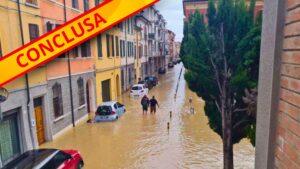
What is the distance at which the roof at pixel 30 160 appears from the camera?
739 centimetres

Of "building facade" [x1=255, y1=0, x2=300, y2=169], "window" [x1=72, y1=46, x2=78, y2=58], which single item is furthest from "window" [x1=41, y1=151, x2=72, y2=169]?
"window" [x1=72, y1=46, x2=78, y2=58]

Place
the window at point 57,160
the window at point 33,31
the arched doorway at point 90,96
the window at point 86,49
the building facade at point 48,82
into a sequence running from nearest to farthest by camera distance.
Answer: the window at point 57,160
the building facade at point 48,82
the window at point 33,31
the window at point 86,49
the arched doorway at point 90,96

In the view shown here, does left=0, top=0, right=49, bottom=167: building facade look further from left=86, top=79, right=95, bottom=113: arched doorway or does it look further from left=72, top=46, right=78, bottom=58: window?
left=86, top=79, right=95, bottom=113: arched doorway

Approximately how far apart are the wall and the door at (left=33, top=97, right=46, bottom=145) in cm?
1231

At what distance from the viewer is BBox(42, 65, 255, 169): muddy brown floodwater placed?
1098cm

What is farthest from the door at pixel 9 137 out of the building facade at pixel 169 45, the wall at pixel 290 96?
the building facade at pixel 169 45

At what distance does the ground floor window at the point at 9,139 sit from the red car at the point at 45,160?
2972mm

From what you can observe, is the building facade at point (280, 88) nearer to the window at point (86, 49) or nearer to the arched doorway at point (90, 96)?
the window at point (86, 49)

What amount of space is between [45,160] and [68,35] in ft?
15.0

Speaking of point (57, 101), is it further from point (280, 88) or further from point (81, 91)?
point (280, 88)

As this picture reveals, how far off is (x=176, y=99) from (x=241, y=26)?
1787cm

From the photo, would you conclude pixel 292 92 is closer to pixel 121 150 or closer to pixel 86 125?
pixel 121 150

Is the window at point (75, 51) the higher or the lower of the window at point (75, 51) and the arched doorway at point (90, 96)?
the higher

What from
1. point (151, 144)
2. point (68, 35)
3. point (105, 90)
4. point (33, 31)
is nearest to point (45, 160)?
point (68, 35)
